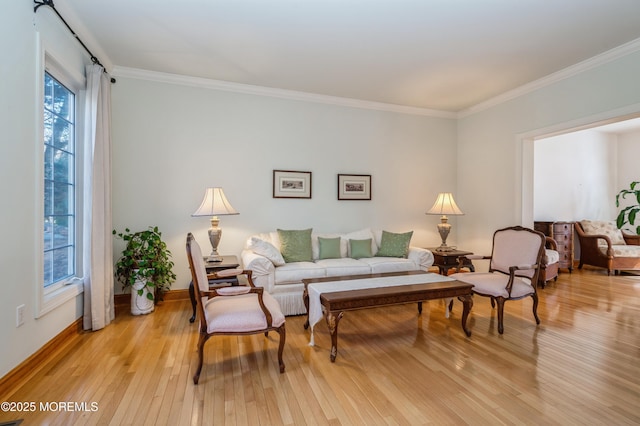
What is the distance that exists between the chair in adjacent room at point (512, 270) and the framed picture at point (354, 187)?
1.82m

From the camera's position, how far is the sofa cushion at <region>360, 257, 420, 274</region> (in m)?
3.86

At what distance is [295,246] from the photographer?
4.01 meters

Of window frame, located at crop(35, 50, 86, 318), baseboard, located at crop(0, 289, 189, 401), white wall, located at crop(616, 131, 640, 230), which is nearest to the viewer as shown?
baseboard, located at crop(0, 289, 189, 401)

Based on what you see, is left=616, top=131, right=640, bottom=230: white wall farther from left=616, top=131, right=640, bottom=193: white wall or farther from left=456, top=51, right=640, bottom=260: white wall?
left=456, top=51, right=640, bottom=260: white wall

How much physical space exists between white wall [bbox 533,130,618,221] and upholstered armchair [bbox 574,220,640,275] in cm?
50

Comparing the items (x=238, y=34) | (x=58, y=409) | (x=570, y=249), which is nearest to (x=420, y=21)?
(x=238, y=34)

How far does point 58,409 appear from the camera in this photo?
6.11 feet

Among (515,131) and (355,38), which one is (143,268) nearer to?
(355,38)

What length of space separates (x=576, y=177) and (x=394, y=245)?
16.9ft

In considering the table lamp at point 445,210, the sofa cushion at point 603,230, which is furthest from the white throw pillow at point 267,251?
the sofa cushion at point 603,230

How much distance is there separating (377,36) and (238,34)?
1368 mm

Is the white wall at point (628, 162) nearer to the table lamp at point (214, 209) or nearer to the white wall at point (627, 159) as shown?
the white wall at point (627, 159)

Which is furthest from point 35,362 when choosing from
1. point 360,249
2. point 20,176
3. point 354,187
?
point 354,187

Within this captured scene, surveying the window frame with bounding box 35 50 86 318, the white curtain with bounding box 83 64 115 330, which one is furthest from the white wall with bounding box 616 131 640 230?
the window frame with bounding box 35 50 86 318
